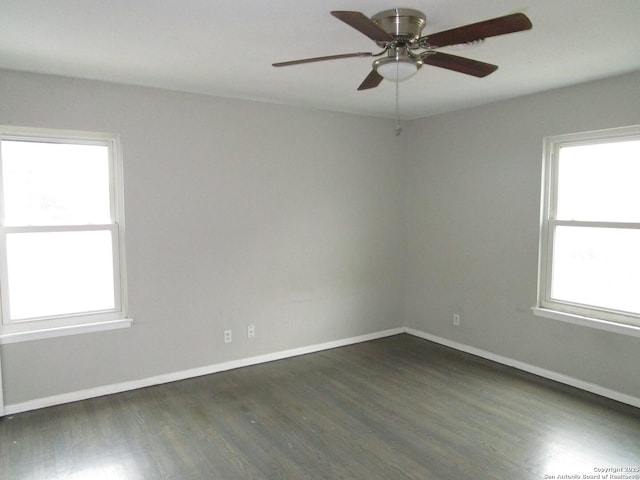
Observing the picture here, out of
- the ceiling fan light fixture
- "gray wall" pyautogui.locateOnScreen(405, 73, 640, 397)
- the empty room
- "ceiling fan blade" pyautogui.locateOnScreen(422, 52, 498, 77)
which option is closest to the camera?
the ceiling fan light fixture

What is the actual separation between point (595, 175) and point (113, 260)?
3.93m

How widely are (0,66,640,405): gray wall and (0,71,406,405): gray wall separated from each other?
1 cm

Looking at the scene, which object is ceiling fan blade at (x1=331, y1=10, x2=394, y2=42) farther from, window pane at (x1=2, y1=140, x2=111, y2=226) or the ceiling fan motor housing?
window pane at (x1=2, y1=140, x2=111, y2=226)

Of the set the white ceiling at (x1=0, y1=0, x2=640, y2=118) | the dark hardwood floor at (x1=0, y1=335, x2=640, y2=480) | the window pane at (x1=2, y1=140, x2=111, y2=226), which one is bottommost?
the dark hardwood floor at (x1=0, y1=335, x2=640, y2=480)

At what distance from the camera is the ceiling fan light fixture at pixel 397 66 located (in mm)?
1907

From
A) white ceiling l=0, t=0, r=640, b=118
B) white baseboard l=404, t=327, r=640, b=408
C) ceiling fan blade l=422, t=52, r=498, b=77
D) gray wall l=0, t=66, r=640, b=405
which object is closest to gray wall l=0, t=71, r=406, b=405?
gray wall l=0, t=66, r=640, b=405

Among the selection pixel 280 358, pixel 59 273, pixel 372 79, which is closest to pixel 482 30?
pixel 372 79

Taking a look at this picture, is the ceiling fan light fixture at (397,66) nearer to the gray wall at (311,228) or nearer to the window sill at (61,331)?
the gray wall at (311,228)

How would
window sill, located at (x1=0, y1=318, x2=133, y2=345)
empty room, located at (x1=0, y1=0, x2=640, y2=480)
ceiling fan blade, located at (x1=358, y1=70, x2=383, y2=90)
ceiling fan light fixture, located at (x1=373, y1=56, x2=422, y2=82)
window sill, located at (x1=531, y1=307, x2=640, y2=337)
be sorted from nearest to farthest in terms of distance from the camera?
ceiling fan light fixture, located at (x1=373, y1=56, x2=422, y2=82)
ceiling fan blade, located at (x1=358, y1=70, x2=383, y2=90)
empty room, located at (x1=0, y1=0, x2=640, y2=480)
window sill, located at (x1=0, y1=318, x2=133, y2=345)
window sill, located at (x1=531, y1=307, x2=640, y2=337)

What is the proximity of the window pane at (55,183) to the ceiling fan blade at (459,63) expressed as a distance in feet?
8.53

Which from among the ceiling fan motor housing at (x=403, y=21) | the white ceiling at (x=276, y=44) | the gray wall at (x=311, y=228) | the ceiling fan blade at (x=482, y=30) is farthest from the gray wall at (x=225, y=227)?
the ceiling fan blade at (x=482, y=30)

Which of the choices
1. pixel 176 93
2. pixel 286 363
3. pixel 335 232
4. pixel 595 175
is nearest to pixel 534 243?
pixel 595 175

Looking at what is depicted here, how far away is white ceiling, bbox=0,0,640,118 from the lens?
6.73 ft

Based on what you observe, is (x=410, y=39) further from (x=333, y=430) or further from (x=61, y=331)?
(x=61, y=331)
